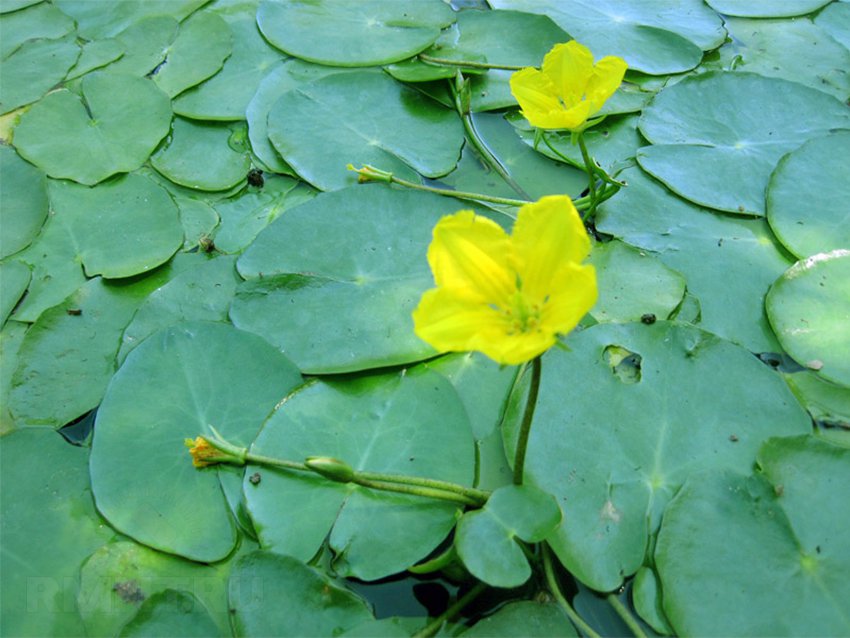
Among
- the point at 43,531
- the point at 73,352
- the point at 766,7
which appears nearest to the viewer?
the point at 43,531

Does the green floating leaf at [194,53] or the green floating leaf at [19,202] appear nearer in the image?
the green floating leaf at [19,202]

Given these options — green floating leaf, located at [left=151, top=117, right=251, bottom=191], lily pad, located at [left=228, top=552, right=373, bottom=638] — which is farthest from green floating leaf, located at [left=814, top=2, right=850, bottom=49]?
lily pad, located at [left=228, top=552, right=373, bottom=638]

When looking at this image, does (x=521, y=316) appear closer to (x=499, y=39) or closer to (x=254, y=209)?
(x=254, y=209)

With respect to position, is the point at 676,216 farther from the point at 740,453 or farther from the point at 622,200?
the point at 740,453

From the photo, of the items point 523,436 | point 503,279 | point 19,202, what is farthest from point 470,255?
point 19,202

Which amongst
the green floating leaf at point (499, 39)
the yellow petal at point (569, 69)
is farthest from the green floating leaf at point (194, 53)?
the yellow petal at point (569, 69)

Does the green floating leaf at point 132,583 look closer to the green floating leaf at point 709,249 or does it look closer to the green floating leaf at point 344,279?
the green floating leaf at point 344,279
